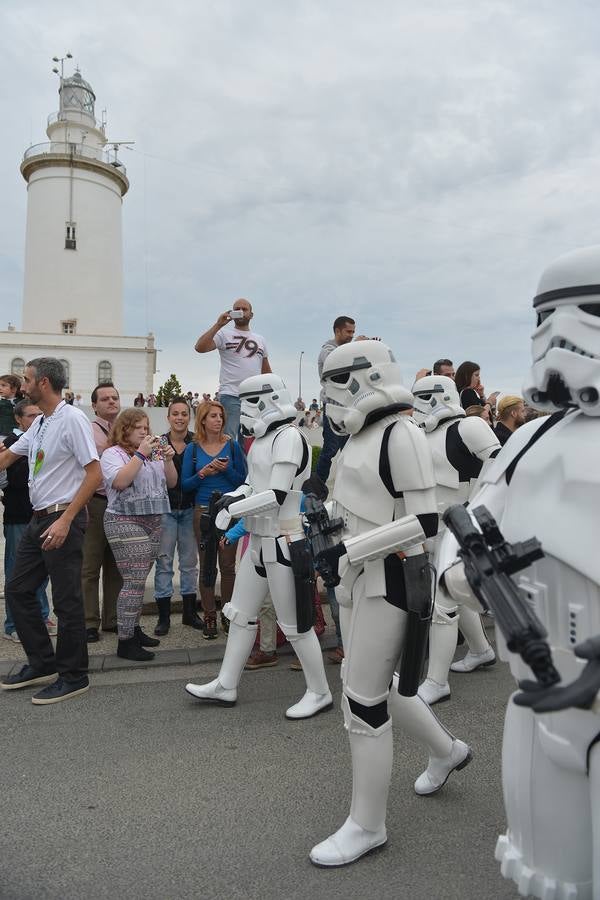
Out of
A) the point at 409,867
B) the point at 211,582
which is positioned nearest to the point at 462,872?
the point at 409,867

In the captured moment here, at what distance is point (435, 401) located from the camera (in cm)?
474

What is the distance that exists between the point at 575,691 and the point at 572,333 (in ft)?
2.90

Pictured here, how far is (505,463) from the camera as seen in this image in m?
2.04

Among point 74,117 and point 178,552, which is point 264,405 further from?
point 74,117

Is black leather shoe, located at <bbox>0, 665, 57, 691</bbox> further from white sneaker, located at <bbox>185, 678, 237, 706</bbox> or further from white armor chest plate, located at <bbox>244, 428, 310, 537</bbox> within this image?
white armor chest plate, located at <bbox>244, 428, 310, 537</bbox>

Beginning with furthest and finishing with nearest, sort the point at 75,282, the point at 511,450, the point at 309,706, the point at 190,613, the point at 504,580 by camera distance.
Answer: the point at 75,282, the point at 190,613, the point at 309,706, the point at 511,450, the point at 504,580

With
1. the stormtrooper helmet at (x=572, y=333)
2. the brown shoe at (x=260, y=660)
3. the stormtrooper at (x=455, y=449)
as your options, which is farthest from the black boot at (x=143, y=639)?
the stormtrooper helmet at (x=572, y=333)

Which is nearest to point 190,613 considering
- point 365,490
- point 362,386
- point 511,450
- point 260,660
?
point 260,660

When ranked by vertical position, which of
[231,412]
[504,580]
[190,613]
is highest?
[231,412]

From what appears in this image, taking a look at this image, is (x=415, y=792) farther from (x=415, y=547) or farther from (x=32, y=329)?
(x=32, y=329)

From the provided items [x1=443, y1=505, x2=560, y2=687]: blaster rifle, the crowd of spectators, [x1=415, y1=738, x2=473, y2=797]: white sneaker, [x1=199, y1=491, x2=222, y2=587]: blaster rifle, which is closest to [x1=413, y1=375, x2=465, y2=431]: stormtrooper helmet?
the crowd of spectators

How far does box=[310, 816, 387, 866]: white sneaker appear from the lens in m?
2.65

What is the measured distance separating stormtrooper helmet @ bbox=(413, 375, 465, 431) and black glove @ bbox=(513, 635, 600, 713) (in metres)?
3.34

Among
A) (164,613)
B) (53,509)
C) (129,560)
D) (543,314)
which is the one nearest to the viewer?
(543,314)
